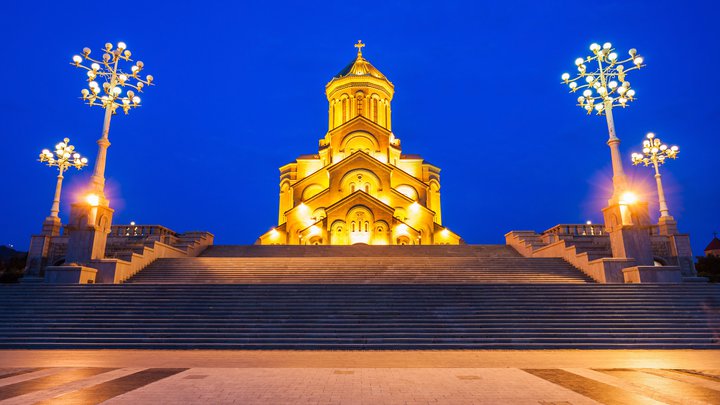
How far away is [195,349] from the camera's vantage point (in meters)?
8.98

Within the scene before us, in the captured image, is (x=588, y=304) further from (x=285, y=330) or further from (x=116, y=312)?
(x=116, y=312)

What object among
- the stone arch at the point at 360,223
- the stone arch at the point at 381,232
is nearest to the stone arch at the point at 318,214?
the stone arch at the point at 360,223

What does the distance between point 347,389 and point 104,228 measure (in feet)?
47.9

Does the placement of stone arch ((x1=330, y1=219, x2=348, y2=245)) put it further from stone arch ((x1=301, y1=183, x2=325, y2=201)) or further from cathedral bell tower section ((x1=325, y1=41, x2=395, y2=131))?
cathedral bell tower section ((x1=325, y1=41, x2=395, y2=131))

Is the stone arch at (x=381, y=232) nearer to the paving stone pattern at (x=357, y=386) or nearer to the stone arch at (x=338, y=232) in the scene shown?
the stone arch at (x=338, y=232)

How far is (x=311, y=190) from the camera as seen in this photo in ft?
122

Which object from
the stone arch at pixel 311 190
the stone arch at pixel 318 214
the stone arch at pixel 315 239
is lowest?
the stone arch at pixel 315 239

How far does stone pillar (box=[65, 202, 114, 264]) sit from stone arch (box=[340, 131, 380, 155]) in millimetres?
25930

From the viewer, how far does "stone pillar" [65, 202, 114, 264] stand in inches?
576

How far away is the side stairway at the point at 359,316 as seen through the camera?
9297 mm

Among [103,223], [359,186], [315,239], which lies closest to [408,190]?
[359,186]

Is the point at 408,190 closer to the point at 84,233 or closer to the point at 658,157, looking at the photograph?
the point at 658,157

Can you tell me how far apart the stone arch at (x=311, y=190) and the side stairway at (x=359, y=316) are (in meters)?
24.7

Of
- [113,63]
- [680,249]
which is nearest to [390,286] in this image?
[113,63]
